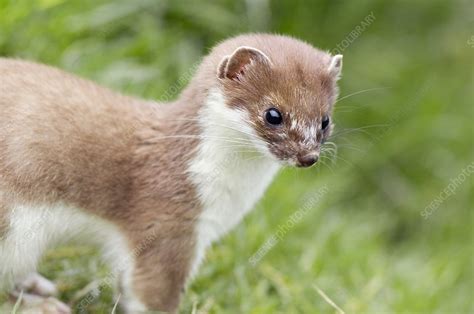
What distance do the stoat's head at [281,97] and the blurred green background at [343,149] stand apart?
0.56 m

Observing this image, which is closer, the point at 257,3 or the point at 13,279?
the point at 13,279

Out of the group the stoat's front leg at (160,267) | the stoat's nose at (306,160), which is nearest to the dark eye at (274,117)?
the stoat's nose at (306,160)

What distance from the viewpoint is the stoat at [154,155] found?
13.6 feet

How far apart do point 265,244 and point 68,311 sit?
4.58ft

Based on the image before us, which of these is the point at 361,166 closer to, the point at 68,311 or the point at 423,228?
the point at 423,228

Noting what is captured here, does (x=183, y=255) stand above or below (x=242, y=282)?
above

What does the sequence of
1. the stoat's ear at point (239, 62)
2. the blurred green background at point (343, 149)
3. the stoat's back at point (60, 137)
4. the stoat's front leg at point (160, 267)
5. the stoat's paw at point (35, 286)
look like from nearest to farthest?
the stoat's back at point (60, 137) < the stoat's ear at point (239, 62) < the stoat's front leg at point (160, 267) < the stoat's paw at point (35, 286) < the blurred green background at point (343, 149)

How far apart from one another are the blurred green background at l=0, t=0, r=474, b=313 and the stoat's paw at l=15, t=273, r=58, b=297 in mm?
152

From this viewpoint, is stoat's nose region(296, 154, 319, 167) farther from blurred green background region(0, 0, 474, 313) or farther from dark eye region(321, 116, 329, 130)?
blurred green background region(0, 0, 474, 313)

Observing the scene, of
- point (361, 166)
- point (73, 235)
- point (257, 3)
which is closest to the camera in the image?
point (73, 235)

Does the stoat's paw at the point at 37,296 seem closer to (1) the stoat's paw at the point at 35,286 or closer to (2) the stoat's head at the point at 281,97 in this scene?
(1) the stoat's paw at the point at 35,286

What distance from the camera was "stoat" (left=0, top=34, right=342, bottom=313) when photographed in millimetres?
4148

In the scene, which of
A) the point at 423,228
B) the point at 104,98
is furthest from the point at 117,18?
the point at 423,228

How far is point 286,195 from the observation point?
5949 millimetres
